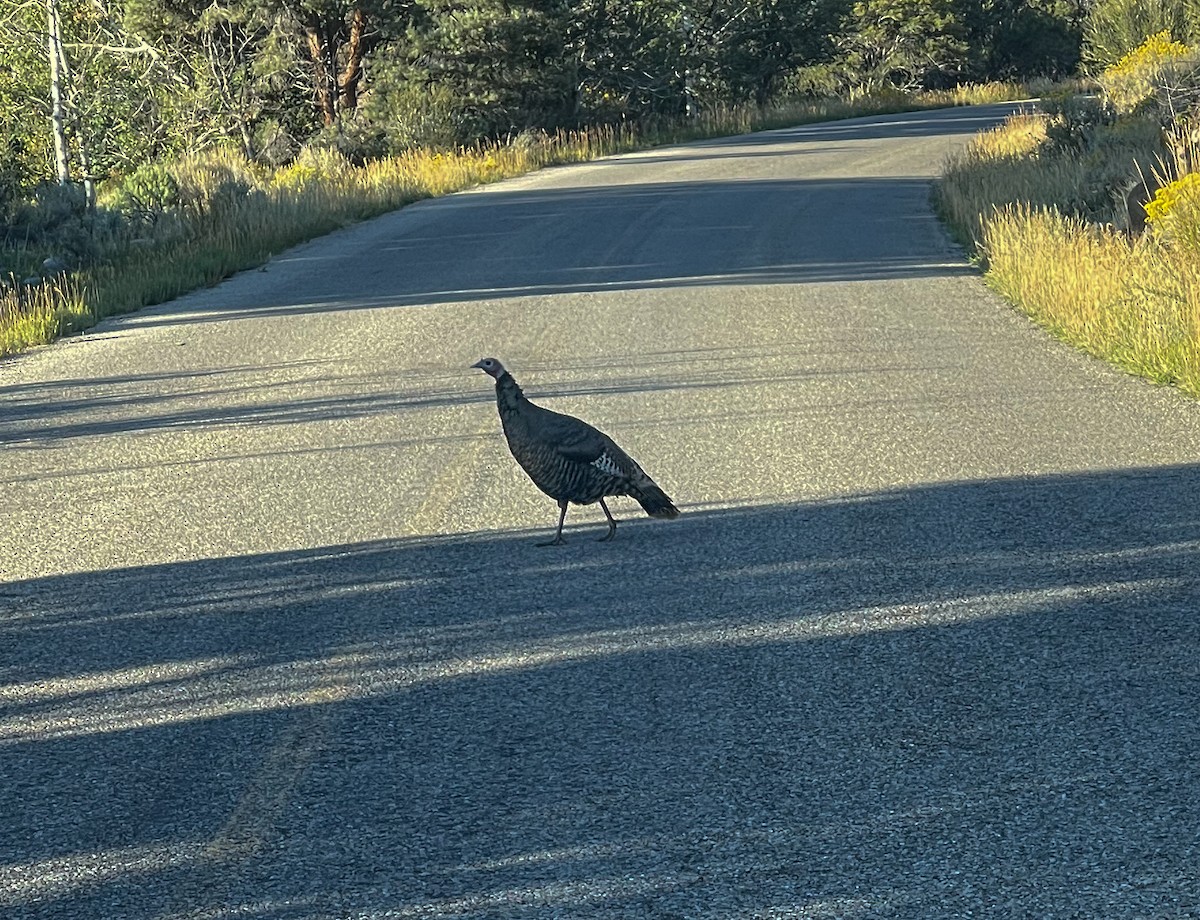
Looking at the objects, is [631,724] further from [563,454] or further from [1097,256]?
[1097,256]

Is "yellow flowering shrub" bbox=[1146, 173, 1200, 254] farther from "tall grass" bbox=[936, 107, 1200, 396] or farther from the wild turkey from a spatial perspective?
the wild turkey

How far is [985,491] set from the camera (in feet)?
26.3

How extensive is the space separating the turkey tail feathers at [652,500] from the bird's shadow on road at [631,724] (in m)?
0.13

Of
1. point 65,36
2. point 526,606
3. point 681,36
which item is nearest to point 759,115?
point 681,36

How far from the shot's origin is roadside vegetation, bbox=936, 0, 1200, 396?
1141 cm

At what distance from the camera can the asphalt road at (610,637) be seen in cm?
426

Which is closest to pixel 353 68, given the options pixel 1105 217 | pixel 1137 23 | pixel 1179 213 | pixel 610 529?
pixel 1137 23

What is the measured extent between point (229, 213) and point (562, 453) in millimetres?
14106

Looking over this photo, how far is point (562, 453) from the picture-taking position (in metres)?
6.95

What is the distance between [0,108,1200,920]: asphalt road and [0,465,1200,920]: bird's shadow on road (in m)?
0.02

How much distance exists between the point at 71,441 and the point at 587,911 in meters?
6.84

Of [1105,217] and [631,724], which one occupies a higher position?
[631,724]

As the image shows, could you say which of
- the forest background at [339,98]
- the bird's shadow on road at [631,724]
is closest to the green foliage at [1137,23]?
the forest background at [339,98]

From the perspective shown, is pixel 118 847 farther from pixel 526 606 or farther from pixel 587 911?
pixel 526 606
